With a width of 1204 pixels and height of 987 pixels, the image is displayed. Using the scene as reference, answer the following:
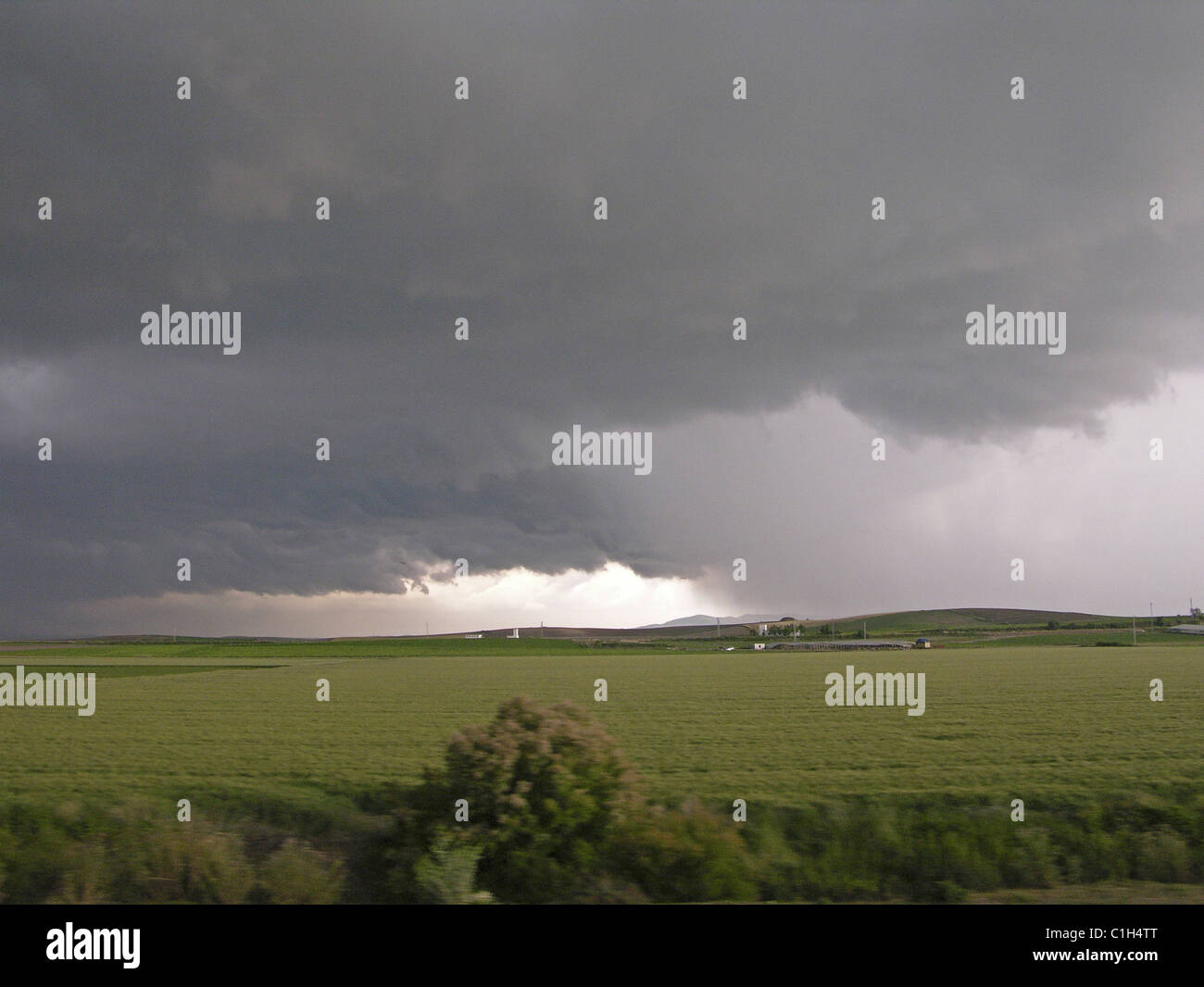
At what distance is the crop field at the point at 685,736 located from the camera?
18391 mm

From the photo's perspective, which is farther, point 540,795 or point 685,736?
point 685,736

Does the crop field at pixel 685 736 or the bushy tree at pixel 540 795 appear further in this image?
the crop field at pixel 685 736

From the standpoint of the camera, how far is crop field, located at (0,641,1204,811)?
18.4m

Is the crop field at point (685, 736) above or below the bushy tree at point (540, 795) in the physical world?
below

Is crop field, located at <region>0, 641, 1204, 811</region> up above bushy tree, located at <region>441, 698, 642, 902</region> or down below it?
below

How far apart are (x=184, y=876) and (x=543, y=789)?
4966mm

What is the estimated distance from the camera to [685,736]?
2720 cm

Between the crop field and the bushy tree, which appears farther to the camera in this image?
the crop field

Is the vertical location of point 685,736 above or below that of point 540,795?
below
